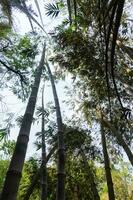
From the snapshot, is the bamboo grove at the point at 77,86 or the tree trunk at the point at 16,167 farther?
the bamboo grove at the point at 77,86

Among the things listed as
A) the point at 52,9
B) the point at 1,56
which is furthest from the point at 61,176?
the point at 1,56

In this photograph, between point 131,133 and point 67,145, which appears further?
point 67,145

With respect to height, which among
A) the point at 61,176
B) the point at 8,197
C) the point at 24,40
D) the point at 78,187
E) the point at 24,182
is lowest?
the point at 8,197

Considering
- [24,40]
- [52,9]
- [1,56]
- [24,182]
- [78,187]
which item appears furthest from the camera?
[24,182]

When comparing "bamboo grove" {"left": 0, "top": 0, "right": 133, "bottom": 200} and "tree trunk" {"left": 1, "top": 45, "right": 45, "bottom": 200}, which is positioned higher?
"bamboo grove" {"left": 0, "top": 0, "right": 133, "bottom": 200}

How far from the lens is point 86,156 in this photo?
9211 millimetres

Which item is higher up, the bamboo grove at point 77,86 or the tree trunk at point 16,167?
the bamboo grove at point 77,86

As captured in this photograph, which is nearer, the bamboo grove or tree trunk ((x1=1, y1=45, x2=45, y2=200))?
tree trunk ((x1=1, y1=45, x2=45, y2=200))

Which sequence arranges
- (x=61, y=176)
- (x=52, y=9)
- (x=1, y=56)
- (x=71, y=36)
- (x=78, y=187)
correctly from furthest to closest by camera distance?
(x=78, y=187)
(x=1, y=56)
(x=71, y=36)
(x=52, y=9)
(x=61, y=176)

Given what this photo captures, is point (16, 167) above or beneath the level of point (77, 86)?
beneath

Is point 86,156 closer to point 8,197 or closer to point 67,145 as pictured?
point 67,145

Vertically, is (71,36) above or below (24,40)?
below

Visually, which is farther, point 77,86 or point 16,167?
point 77,86

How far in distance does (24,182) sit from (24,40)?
6931 millimetres
